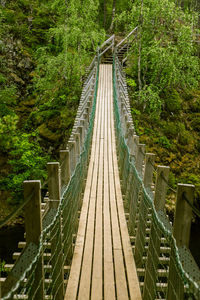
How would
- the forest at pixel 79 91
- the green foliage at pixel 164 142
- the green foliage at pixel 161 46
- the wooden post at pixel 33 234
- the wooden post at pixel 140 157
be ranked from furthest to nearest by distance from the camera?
the green foliage at pixel 164 142, the green foliage at pixel 161 46, the forest at pixel 79 91, the wooden post at pixel 140 157, the wooden post at pixel 33 234

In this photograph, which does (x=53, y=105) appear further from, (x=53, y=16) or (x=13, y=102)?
(x=53, y=16)

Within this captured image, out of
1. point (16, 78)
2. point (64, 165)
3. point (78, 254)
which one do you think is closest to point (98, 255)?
point (78, 254)

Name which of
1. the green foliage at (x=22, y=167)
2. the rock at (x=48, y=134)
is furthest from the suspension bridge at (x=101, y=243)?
the rock at (x=48, y=134)

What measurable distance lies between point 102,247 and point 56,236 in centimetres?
107

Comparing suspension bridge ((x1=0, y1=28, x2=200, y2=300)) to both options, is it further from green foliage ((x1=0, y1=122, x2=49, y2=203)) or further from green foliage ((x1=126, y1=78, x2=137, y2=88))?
green foliage ((x1=126, y1=78, x2=137, y2=88))

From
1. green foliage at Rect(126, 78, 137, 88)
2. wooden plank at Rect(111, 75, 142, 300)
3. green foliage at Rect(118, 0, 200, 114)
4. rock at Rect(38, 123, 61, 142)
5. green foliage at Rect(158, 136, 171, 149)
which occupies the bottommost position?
green foliage at Rect(158, 136, 171, 149)

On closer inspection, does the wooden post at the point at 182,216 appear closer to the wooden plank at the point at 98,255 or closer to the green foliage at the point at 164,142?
the wooden plank at the point at 98,255

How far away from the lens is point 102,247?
3.31 meters

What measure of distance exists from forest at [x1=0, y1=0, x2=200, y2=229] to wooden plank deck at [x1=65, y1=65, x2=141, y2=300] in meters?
4.85

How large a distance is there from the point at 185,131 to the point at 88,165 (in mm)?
8072

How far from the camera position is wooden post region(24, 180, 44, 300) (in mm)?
1652

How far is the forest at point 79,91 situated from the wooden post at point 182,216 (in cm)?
792

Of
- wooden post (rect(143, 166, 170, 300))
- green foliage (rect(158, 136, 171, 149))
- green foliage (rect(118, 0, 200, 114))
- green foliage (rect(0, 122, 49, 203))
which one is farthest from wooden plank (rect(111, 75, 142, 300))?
green foliage (rect(118, 0, 200, 114))

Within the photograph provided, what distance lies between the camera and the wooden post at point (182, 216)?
175cm
